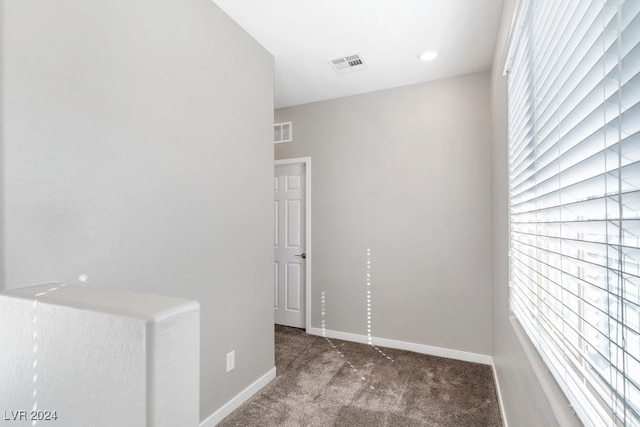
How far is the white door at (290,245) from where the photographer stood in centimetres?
385

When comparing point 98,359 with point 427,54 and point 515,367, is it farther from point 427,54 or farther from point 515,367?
point 427,54

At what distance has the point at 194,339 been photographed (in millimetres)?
664

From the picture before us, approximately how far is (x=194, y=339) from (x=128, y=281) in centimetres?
111

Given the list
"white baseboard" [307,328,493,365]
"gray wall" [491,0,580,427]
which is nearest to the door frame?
"white baseboard" [307,328,493,365]

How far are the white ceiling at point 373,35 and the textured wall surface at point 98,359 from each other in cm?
203

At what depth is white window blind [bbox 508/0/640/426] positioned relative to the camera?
57cm

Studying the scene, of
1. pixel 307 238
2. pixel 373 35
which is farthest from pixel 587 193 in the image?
pixel 307 238

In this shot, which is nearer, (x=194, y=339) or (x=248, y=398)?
(x=194, y=339)

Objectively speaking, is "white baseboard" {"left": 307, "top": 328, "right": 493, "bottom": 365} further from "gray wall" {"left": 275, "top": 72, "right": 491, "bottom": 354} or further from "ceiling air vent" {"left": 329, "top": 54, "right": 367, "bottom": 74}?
"ceiling air vent" {"left": 329, "top": 54, "right": 367, "bottom": 74}

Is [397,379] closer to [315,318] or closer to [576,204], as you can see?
[315,318]

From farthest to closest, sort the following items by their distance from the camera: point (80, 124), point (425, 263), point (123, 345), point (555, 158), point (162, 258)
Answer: point (425, 263) < point (162, 258) < point (80, 124) < point (555, 158) < point (123, 345)

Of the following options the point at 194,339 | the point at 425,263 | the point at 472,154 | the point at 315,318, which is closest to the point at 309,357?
the point at 315,318

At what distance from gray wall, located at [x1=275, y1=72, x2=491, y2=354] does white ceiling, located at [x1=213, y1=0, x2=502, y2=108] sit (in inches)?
14.3

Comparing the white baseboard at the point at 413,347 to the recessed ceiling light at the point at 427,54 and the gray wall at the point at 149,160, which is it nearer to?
the gray wall at the point at 149,160
